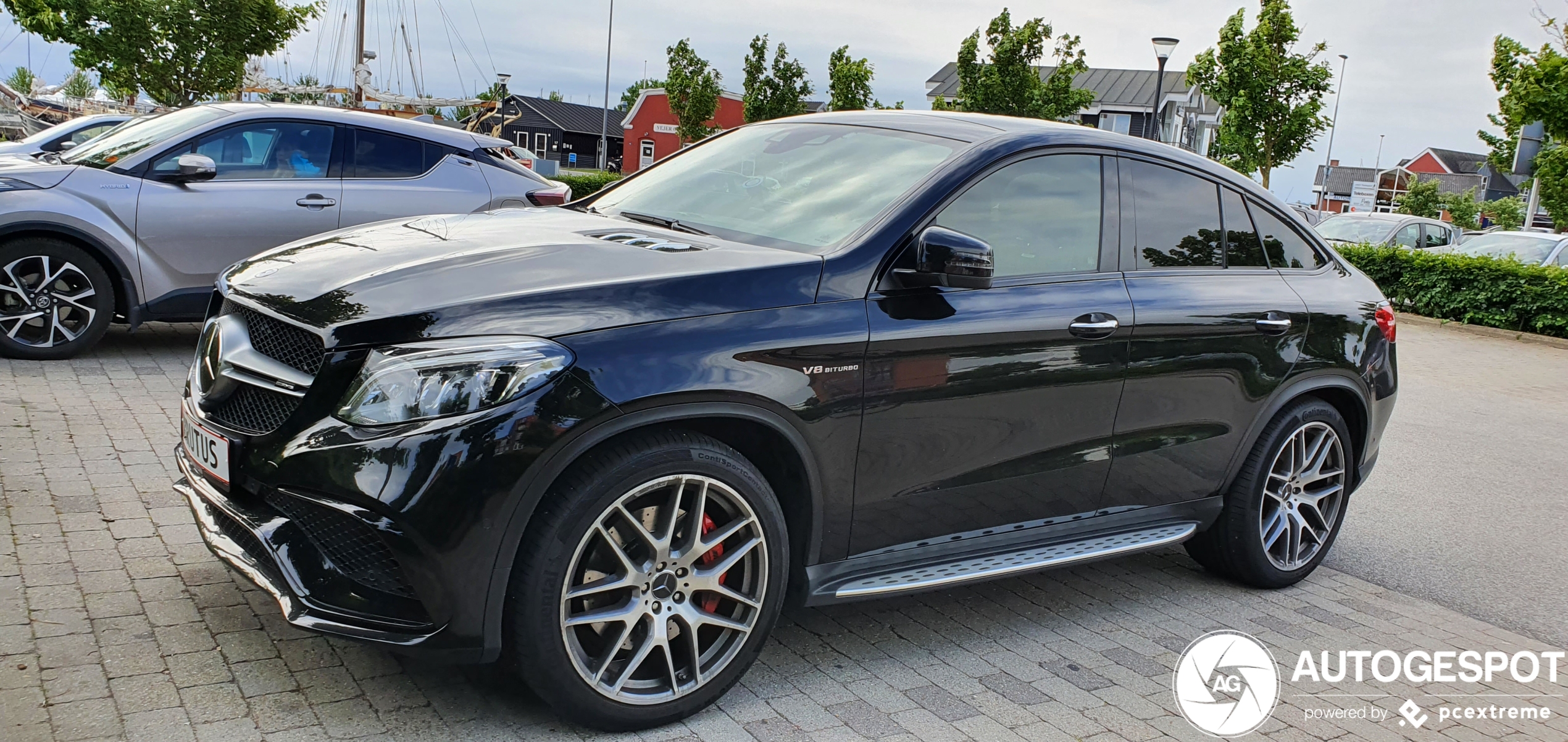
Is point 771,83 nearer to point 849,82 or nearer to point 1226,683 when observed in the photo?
point 849,82

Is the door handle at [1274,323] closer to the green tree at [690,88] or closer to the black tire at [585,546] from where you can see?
the black tire at [585,546]

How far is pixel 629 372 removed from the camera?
313cm

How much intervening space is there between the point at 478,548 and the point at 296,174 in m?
5.99

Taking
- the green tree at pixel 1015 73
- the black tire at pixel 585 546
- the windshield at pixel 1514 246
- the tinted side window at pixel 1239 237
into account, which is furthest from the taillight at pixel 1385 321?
the green tree at pixel 1015 73

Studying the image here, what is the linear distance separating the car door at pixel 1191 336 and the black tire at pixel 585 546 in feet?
5.41

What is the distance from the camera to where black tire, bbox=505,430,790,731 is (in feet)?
10.1

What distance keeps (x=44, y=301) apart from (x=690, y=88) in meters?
50.5

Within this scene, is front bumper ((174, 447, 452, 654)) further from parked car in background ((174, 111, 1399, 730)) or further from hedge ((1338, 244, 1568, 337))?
hedge ((1338, 244, 1568, 337))

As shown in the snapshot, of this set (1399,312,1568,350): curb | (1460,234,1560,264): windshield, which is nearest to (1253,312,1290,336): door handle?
(1399,312,1568,350): curb

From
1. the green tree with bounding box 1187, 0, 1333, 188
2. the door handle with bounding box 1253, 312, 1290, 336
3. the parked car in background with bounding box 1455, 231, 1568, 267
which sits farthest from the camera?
the green tree with bounding box 1187, 0, 1333, 188

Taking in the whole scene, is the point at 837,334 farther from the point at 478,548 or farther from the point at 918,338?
the point at 478,548

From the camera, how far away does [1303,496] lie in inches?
205

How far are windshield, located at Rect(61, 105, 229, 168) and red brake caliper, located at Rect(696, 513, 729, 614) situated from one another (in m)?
6.00

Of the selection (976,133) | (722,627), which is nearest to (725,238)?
(976,133)
